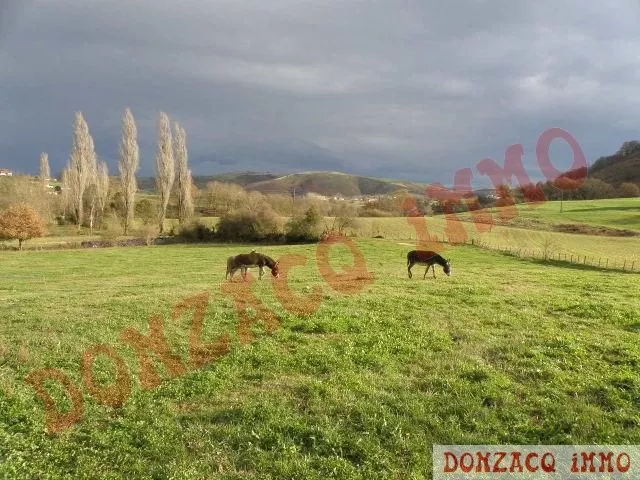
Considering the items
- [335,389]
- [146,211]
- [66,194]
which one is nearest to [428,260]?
[335,389]

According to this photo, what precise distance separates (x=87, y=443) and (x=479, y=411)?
260 inches

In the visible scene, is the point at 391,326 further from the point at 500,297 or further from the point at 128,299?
the point at 128,299

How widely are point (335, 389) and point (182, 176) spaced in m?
85.7

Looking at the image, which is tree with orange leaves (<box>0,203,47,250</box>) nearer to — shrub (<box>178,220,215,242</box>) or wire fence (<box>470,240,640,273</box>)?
shrub (<box>178,220,215,242</box>)

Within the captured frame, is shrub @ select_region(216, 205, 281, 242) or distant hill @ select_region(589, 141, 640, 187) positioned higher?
distant hill @ select_region(589, 141, 640, 187)

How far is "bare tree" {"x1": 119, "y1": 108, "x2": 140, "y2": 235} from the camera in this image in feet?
279

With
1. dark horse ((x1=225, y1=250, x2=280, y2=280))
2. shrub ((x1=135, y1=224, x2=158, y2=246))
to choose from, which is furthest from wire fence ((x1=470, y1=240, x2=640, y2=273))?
shrub ((x1=135, y1=224, x2=158, y2=246))

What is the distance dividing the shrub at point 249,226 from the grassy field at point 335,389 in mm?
58820

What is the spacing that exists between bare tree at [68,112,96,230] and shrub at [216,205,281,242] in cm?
3075

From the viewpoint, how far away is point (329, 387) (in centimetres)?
876

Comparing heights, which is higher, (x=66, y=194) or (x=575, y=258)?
(x=66, y=194)

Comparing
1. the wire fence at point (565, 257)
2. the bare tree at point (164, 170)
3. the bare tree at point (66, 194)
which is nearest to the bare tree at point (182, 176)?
the bare tree at point (164, 170)

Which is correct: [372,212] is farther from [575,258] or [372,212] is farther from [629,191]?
[629,191]

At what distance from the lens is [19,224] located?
2552 inches
